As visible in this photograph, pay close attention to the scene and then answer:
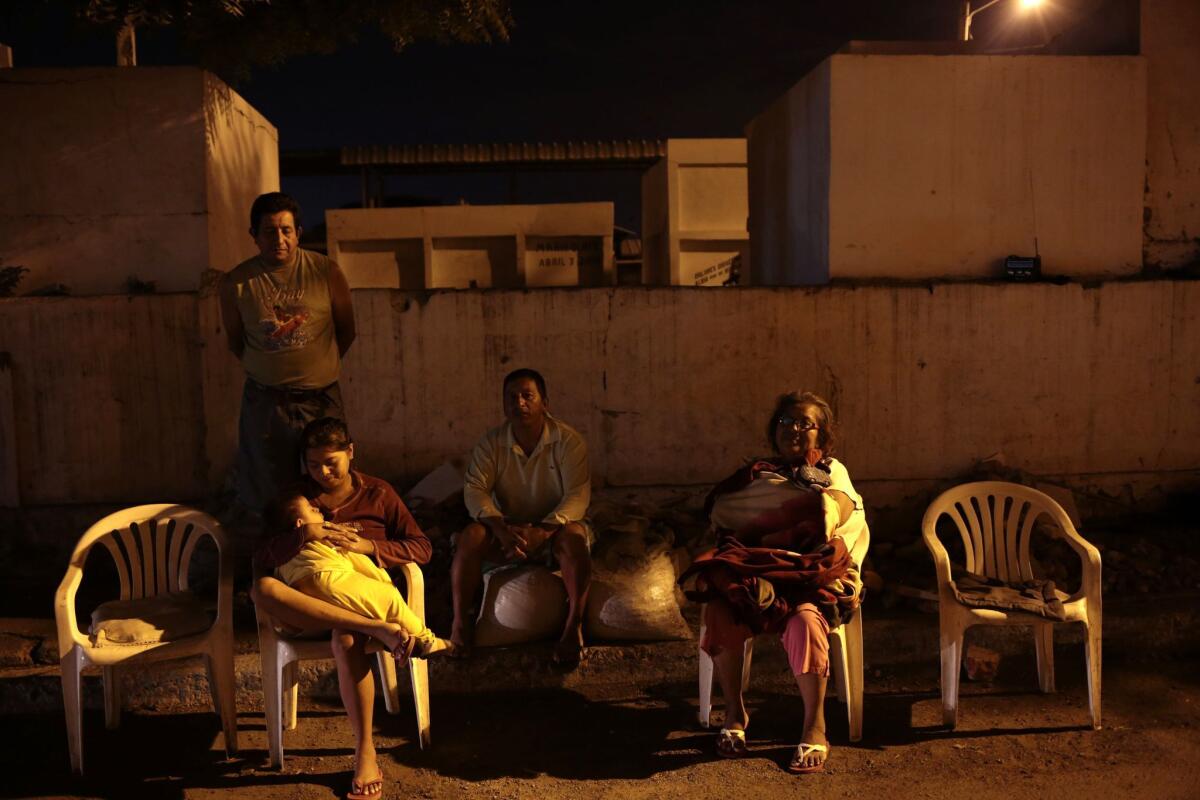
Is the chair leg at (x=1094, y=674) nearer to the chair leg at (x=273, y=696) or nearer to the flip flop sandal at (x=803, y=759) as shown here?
the flip flop sandal at (x=803, y=759)

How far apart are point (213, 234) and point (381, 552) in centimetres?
366

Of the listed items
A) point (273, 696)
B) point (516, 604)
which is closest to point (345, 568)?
point (273, 696)

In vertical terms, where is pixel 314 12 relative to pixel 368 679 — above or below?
above

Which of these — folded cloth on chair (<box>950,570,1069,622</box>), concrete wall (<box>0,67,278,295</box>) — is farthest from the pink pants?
concrete wall (<box>0,67,278,295</box>)

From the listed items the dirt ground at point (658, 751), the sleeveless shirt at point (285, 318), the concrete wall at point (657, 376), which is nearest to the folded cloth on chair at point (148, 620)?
the dirt ground at point (658, 751)

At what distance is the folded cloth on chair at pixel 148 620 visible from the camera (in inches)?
147

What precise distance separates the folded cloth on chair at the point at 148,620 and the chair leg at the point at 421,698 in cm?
83

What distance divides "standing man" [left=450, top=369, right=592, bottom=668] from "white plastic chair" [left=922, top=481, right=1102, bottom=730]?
151 centimetres

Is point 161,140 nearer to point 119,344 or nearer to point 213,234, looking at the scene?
point 213,234

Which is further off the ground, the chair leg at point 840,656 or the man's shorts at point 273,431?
the man's shorts at point 273,431

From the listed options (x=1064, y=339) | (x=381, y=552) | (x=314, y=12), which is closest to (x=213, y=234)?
(x=314, y=12)

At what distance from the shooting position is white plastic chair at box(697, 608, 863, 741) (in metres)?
3.93

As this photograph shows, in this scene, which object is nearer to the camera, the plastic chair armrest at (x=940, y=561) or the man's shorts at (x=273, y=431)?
the plastic chair armrest at (x=940, y=561)

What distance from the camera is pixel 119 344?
5.96 metres
